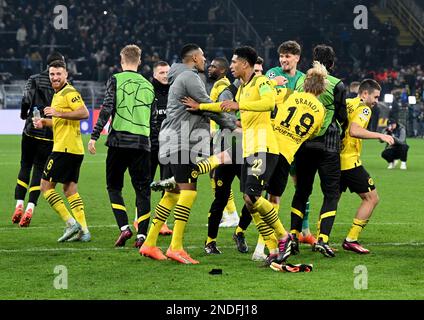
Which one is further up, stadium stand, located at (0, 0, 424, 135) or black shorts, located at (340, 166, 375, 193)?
stadium stand, located at (0, 0, 424, 135)

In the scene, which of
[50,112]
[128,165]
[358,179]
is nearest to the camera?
[358,179]

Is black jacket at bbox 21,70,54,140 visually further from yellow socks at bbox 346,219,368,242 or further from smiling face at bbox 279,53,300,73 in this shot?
yellow socks at bbox 346,219,368,242

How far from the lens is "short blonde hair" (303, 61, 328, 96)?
1081cm

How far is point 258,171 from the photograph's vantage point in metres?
10.3

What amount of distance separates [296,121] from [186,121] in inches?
47.0

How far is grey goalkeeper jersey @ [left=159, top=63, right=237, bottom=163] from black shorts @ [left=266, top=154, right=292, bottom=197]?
2.37 feet

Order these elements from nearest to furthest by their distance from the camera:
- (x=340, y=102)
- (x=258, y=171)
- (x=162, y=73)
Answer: (x=258, y=171) < (x=340, y=102) < (x=162, y=73)

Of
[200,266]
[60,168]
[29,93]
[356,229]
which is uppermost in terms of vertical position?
[29,93]

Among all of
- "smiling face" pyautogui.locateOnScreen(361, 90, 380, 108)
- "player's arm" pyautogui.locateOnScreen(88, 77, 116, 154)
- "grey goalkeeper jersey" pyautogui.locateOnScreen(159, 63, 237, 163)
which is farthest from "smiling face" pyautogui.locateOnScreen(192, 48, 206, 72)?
"smiling face" pyautogui.locateOnScreen(361, 90, 380, 108)

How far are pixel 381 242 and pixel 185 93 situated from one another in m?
3.23

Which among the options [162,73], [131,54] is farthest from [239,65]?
[162,73]

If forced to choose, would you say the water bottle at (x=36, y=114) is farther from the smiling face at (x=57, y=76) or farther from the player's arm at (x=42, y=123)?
the smiling face at (x=57, y=76)

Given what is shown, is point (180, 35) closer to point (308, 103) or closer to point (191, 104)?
point (191, 104)

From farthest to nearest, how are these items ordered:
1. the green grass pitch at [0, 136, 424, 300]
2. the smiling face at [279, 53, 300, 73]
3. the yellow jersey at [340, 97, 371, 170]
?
the smiling face at [279, 53, 300, 73], the yellow jersey at [340, 97, 371, 170], the green grass pitch at [0, 136, 424, 300]
